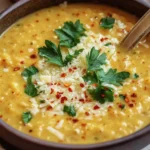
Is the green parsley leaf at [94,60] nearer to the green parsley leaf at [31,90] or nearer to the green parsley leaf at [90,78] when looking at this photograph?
the green parsley leaf at [90,78]

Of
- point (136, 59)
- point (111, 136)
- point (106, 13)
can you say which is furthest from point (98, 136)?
point (106, 13)

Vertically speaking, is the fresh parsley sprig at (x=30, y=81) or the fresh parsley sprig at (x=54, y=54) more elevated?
the fresh parsley sprig at (x=54, y=54)

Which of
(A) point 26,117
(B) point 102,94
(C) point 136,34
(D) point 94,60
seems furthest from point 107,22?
(A) point 26,117

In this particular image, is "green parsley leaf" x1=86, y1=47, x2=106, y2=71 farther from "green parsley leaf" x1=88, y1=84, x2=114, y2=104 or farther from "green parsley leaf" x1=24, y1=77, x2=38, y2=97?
"green parsley leaf" x1=24, y1=77, x2=38, y2=97

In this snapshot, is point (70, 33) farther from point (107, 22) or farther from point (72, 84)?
point (72, 84)

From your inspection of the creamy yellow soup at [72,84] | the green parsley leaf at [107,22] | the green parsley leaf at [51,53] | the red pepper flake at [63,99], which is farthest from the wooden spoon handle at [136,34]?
the red pepper flake at [63,99]

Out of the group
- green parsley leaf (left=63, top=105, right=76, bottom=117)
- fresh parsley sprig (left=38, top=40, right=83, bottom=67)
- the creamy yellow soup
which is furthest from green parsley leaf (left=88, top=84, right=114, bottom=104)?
fresh parsley sprig (left=38, top=40, right=83, bottom=67)
